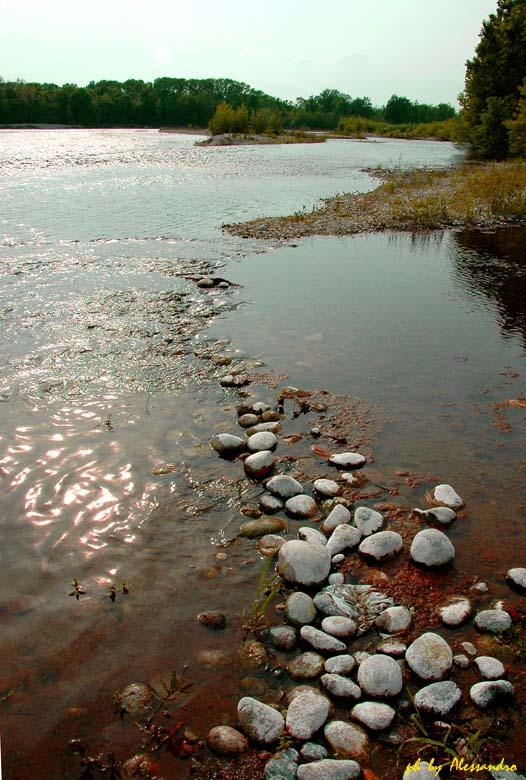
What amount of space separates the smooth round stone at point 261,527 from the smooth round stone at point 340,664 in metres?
1.32

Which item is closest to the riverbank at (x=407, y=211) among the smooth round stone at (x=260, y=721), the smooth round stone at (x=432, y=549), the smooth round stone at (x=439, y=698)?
the smooth round stone at (x=432, y=549)

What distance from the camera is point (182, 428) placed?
6.10 metres

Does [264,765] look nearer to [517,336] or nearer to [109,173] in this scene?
[517,336]

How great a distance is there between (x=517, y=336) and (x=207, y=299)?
5.56 metres

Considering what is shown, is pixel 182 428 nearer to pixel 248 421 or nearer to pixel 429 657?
pixel 248 421

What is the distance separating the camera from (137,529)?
4.58 meters

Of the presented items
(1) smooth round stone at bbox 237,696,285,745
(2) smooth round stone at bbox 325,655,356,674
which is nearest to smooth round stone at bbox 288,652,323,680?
(2) smooth round stone at bbox 325,655,356,674

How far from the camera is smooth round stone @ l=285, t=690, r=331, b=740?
9.70 ft

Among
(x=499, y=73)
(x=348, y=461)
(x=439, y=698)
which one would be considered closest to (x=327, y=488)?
(x=348, y=461)

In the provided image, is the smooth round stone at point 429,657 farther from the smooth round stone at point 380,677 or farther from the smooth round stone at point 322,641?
the smooth round stone at point 322,641

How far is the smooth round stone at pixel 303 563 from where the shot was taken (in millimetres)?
4027

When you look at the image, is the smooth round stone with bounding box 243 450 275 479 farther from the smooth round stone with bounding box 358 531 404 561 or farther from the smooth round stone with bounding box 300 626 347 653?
the smooth round stone with bounding box 300 626 347 653

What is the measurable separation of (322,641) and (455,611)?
3.18 ft

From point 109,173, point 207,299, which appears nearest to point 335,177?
point 109,173
